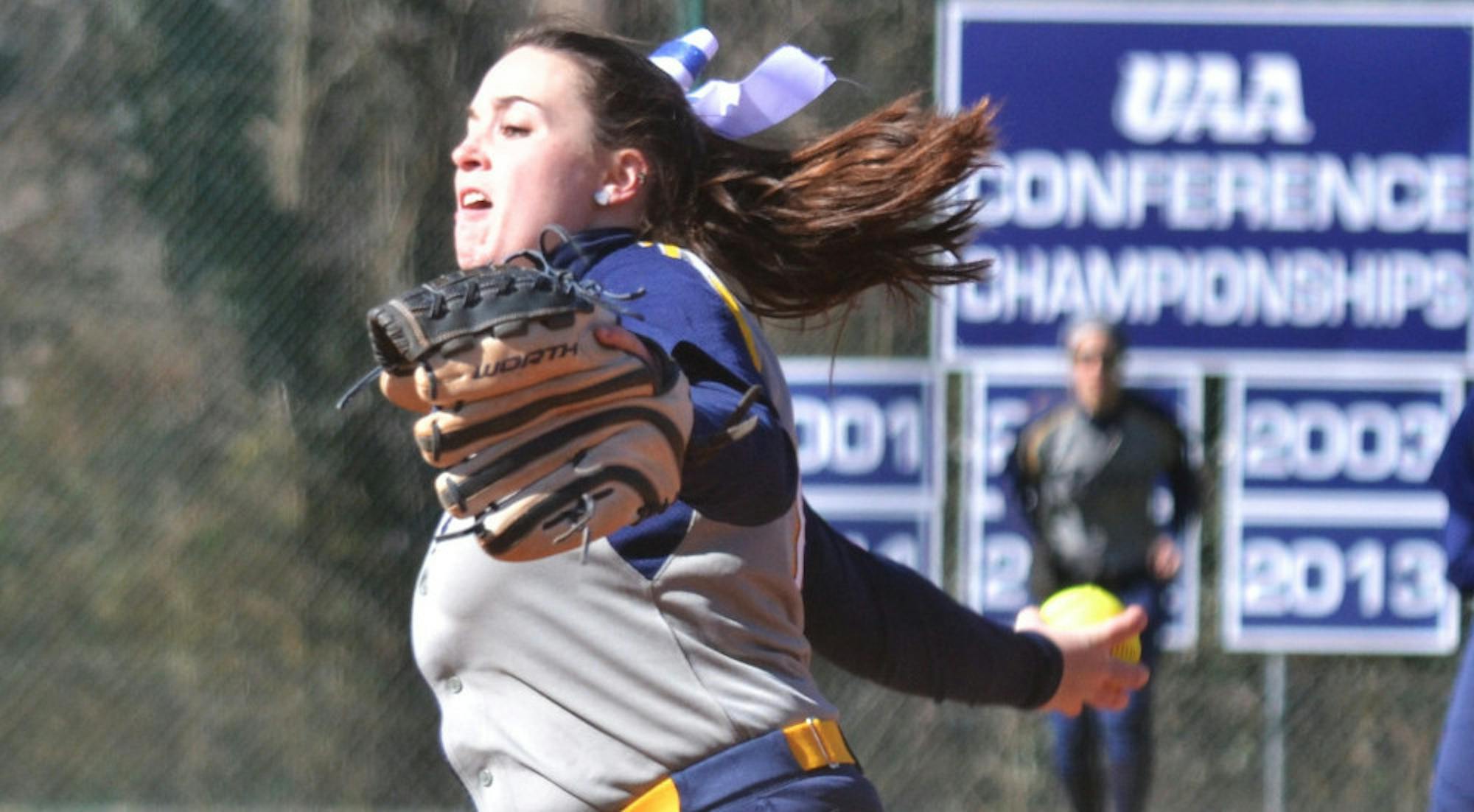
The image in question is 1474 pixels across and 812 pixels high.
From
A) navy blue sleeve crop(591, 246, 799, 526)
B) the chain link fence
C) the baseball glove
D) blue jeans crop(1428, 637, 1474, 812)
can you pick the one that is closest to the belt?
navy blue sleeve crop(591, 246, 799, 526)

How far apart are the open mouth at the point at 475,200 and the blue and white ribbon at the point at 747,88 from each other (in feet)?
1.16

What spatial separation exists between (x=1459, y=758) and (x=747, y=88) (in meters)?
1.70

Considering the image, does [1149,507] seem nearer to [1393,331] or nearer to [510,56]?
[1393,331]

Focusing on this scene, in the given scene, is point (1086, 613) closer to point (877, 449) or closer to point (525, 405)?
point (525, 405)

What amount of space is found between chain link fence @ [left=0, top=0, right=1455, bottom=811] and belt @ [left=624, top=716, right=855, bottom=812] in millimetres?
4903

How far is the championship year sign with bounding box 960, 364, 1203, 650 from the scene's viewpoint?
259 inches

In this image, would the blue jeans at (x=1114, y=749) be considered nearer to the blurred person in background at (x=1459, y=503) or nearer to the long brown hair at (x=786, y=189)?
the blurred person in background at (x=1459, y=503)

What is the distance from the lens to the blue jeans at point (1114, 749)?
6195 millimetres

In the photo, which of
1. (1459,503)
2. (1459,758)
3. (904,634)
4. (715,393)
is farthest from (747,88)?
(1459,503)

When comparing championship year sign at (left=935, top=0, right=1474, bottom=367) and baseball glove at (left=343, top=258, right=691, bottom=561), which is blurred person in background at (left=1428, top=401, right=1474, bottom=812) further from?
championship year sign at (left=935, top=0, right=1474, bottom=367)

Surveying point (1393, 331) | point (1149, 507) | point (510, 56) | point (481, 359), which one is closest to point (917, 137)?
point (510, 56)

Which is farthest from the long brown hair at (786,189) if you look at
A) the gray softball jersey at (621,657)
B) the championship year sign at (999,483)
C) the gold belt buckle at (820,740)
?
the championship year sign at (999,483)

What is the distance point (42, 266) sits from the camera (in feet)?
23.5

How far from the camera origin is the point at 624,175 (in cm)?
223
